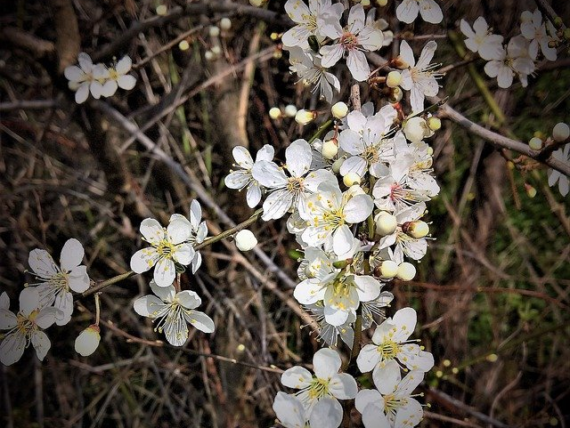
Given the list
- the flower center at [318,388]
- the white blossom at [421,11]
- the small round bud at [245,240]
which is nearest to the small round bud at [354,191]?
the small round bud at [245,240]

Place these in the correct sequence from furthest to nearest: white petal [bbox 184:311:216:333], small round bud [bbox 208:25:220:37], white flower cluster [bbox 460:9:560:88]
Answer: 1. small round bud [bbox 208:25:220:37]
2. white flower cluster [bbox 460:9:560:88]
3. white petal [bbox 184:311:216:333]

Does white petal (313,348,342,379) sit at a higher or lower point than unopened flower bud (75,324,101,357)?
lower

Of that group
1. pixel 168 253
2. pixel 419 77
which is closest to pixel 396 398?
pixel 168 253

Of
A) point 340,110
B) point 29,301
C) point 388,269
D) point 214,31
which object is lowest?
point 388,269

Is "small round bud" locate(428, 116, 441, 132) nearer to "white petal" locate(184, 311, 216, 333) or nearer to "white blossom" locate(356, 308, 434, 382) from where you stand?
"white blossom" locate(356, 308, 434, 382)

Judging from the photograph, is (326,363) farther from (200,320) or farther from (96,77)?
(96,77)

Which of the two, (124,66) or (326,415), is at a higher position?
(124,66)

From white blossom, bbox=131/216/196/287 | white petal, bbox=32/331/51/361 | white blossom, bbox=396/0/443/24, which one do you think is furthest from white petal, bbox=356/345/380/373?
white blossom, bbox=396/0/443/24

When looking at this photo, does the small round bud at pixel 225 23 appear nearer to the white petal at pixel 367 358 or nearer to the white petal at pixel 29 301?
the white petal at pixel 29 301
